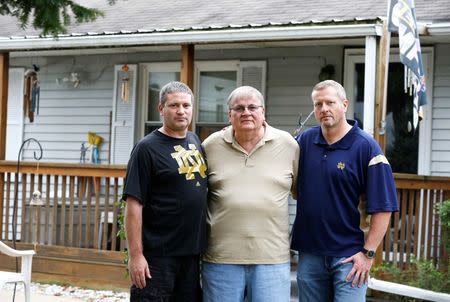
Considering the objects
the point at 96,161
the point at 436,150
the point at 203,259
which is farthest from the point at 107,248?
the point at 203,259

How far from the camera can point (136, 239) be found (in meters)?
4.27

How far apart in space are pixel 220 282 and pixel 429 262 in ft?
12.6

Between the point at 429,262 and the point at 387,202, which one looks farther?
the point at 429,262

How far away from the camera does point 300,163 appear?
444 centimetres

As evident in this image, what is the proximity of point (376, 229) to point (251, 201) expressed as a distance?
664 millimetres

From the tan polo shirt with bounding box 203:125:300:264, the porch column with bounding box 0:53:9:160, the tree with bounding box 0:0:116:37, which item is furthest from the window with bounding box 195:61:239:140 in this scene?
the tan polo shirt with bounding box 203:125:300:264

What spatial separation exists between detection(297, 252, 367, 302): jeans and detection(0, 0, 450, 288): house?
3.63 metres

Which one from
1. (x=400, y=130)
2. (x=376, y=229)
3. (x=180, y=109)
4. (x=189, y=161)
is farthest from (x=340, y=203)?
(x=400, y=130)

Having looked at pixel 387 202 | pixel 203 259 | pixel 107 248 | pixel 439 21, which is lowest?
pixel 107 248

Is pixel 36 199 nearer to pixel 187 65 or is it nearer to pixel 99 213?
pixel 99 213

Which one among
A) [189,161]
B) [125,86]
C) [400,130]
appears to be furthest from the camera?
[125,86]

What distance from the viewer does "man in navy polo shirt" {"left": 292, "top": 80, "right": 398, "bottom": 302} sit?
424 centimetres

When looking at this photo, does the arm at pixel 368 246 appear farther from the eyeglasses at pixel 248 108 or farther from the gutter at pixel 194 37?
the gutter at pixel 194 37

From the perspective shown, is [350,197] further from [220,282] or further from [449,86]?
[449,86]
